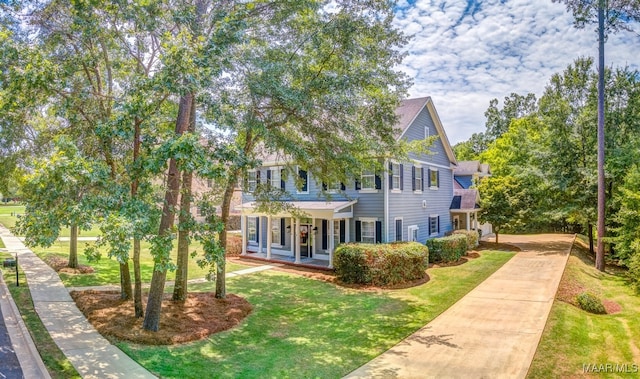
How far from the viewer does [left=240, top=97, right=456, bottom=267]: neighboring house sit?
17.7 metres

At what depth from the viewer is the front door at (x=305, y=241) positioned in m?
20.2

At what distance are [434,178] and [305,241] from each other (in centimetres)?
929

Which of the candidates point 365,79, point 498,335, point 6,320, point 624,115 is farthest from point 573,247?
point 6,320

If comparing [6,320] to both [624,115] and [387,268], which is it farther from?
[624,115]

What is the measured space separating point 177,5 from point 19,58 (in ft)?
11.4

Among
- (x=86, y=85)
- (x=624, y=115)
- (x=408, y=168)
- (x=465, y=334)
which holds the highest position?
(x=624, y=115)

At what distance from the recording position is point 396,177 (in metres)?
18.7

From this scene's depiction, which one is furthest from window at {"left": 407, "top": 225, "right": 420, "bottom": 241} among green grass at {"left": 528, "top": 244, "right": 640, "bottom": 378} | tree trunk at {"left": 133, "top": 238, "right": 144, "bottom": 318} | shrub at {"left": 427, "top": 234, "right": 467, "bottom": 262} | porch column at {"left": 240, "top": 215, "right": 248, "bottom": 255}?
tree trunk at {"left": 133, "top": 238, "right": 144, "bottom": 318}

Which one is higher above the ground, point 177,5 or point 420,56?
point 420,56

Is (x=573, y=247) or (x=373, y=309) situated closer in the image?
(x=373, y=309)

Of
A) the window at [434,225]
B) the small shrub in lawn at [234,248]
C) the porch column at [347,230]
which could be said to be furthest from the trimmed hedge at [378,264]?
the small shrub in lawn at [234,248]

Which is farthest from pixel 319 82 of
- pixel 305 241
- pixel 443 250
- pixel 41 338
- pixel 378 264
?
pixel 443 250

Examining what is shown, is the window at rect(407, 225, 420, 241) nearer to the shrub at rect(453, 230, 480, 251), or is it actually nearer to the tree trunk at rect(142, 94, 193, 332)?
the shrub at rect(453, 230, 480, 251)

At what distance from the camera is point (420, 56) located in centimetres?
1435
